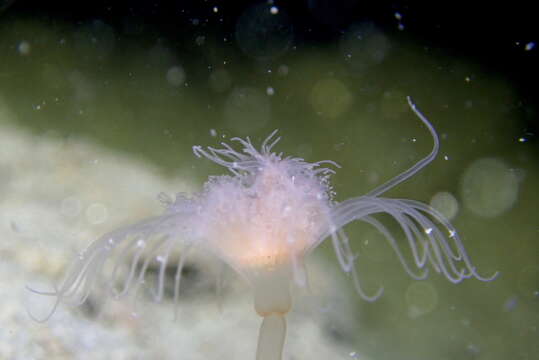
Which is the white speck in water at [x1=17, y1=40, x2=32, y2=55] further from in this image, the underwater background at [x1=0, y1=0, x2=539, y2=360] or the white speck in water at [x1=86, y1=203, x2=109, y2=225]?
the white speck in water at [x1=86, y1=203, x2=109, y2=225]

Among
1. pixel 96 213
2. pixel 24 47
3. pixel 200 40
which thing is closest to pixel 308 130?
pixel 200 40

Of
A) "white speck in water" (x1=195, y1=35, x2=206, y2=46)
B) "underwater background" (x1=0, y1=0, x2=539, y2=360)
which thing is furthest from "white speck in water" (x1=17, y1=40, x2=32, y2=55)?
"white speck in water" (x1=195, y1=35, x2=206, y2=46)

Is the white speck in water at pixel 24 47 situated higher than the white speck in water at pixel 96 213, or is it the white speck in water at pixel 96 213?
the white speck in water at pixel 24 47

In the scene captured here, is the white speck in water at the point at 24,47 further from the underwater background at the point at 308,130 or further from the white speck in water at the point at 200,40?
the white speck in water at the point at 200,40

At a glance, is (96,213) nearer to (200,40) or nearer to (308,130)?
(200,40)

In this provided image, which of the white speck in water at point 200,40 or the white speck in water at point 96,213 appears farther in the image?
the white speck in water at point 200,40

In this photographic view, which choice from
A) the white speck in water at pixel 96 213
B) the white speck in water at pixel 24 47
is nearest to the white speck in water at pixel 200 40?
the white speck in water at pixel 24 47
